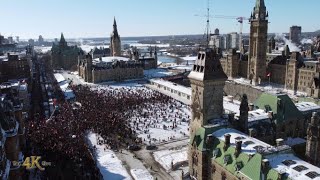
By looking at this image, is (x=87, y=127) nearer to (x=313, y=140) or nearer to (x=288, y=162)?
(x=288, y=162)

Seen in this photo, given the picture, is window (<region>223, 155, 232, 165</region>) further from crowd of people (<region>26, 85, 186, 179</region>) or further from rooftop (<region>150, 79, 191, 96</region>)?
rooftop (<region>150, 79, 191, 96</region>)

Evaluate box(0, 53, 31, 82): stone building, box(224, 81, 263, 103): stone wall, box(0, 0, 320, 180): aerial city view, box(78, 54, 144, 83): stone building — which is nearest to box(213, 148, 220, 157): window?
box(0, 0, 320, 180): aerial city view

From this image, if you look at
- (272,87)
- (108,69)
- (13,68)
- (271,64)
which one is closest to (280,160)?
(272,87)

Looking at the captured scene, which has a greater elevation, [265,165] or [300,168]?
[265,165]

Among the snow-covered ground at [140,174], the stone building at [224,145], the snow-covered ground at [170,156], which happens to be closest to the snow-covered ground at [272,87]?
the stone building at [224,145]

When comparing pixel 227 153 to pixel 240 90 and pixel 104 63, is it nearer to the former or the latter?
pixel 240 90

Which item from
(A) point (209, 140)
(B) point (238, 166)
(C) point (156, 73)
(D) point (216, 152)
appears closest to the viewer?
(B) point (238, 166)
